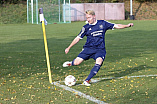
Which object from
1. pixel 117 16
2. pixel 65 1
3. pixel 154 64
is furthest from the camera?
pixel 117 16

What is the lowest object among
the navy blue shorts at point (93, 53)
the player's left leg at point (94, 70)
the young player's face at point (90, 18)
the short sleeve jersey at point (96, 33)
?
the player's left leg at point (94, 70)

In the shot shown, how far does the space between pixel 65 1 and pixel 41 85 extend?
37632mm

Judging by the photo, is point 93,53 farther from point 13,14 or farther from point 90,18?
point 13,14

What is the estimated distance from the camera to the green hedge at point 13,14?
4859 cm

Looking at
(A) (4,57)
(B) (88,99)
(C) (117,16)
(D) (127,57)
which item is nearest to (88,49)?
(B) (88,99)

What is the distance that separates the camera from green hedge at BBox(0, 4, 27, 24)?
4859 cm

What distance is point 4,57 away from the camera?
1440 cm

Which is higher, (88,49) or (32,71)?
(88,49)

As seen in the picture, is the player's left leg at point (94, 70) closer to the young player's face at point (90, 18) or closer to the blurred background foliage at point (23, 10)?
the young player's face at point (90, 18)

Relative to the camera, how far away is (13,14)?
5009 centimetres

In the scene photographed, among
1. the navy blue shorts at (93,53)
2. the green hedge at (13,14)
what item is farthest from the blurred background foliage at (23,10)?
the navy blue shorts at (93,53)

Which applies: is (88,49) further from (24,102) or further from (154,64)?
(154,64)

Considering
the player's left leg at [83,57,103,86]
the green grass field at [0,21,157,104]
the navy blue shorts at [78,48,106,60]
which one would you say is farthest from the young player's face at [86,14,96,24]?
the green grass field at [0,21,157,104]

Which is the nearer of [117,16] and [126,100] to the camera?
[126,100]
